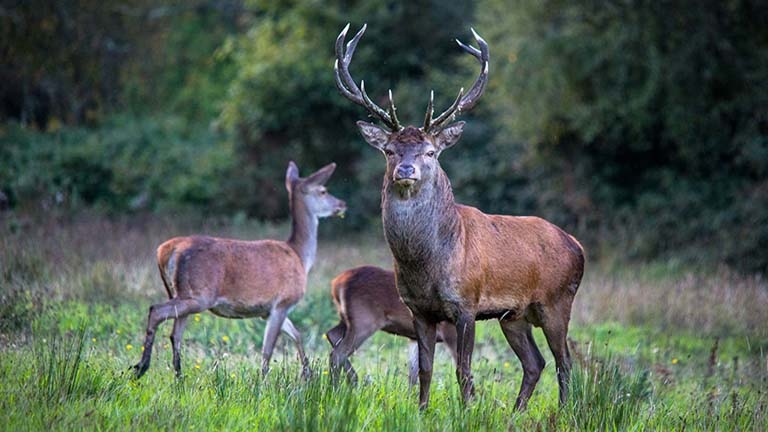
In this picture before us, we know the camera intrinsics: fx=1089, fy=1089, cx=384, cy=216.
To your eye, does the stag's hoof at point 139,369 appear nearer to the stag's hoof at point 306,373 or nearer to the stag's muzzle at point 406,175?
the stag's hoof at point 306,373

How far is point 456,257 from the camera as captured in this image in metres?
7.16

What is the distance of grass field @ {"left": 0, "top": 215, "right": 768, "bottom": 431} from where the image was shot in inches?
241

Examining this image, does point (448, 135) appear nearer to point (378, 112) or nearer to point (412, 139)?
point (412, 139)

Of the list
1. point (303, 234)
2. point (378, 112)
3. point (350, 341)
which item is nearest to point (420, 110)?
point (303, 234)

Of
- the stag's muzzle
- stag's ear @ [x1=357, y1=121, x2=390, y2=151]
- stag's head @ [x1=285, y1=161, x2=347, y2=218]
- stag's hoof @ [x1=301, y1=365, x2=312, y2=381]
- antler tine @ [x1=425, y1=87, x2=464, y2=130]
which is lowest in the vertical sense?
stag's hoof @ [x1=301, y1=365, x2=312, y2=381]

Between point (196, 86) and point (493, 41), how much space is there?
1342 cm

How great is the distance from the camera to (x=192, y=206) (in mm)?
22859

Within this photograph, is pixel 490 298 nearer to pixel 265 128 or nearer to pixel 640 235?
pixel 640 235

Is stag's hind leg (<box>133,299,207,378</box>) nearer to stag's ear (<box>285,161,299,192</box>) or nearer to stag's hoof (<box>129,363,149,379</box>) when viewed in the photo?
stag's hoof (<box>129,363,149,379</box>)

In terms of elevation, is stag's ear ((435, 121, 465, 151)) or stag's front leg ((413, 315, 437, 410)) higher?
stag's ear ((435, 121, 465, 151))

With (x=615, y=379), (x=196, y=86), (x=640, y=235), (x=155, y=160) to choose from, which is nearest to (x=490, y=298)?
(x=615, y=379)

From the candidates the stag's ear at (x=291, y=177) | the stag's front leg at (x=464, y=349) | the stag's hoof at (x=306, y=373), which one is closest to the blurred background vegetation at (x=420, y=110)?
the stag's ear at (x=291, y=177)

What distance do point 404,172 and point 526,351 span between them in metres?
1.91

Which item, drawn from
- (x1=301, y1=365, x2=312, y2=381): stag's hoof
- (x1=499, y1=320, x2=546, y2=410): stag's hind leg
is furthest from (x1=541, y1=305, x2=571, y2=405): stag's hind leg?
(x1=301, y1=365, x2=312, y2=381): stag's hoof
